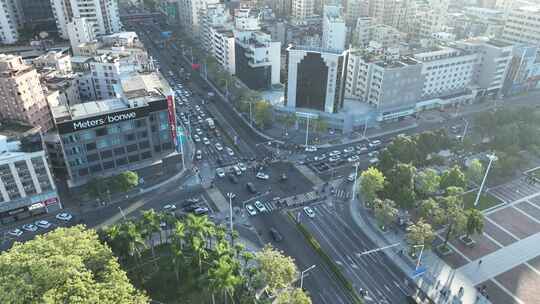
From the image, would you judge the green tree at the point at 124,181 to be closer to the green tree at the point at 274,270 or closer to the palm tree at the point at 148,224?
the palm tree at the point at 148,224

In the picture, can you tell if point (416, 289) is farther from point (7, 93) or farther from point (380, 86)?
point (7, 93)

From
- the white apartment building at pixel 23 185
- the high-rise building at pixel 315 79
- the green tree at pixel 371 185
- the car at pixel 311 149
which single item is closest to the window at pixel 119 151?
the white apartment building at pixel 23 185

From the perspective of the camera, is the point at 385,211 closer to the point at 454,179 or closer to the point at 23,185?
the point at 454,179

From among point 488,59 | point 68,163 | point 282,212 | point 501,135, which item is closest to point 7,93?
point 68,163

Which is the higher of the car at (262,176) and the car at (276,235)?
the car at (262,176)

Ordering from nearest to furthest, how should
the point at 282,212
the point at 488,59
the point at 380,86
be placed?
the point at 282,212, the point at 380,86, the point at 488,59

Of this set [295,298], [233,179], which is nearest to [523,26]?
[233,179]

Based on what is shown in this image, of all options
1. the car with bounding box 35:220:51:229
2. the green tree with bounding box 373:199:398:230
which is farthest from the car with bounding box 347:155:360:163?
the car with bounding box 35:220:51:229
